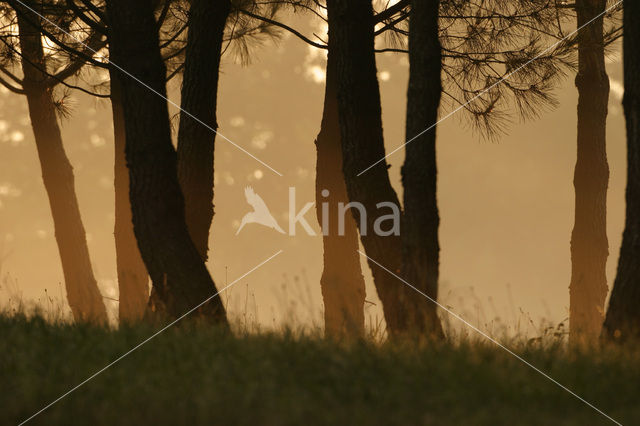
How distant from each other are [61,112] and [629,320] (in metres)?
11.7

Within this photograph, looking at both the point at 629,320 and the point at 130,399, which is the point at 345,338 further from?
the point at 629,320

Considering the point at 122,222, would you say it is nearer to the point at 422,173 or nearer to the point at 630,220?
the point at 422,173

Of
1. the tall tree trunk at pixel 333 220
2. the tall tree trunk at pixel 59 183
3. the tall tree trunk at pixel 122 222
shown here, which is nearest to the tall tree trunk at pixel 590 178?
the tall tree trunk at pixel 333 220

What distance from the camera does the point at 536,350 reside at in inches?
229

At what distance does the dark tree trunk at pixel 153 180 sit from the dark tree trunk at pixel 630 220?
135 inches

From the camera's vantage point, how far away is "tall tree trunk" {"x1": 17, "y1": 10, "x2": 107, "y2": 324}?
543 inches

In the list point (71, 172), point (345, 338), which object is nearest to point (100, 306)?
point (71, 172)

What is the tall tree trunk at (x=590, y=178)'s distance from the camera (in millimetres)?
11633

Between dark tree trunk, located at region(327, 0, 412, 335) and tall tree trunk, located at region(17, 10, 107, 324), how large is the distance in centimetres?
760

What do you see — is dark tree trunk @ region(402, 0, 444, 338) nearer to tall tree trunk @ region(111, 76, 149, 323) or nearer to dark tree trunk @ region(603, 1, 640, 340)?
dark tree trunk @ region(603, 1, 640, 340)

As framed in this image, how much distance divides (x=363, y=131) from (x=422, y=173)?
3.09ft

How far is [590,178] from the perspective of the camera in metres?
11.7

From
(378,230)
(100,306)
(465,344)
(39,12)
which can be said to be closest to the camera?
(465,344)

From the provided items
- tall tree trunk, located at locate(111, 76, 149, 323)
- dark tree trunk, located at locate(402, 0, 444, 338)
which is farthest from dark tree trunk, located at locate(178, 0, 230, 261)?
tall tree trunk, located at locate(111, 76, 149, 323)
